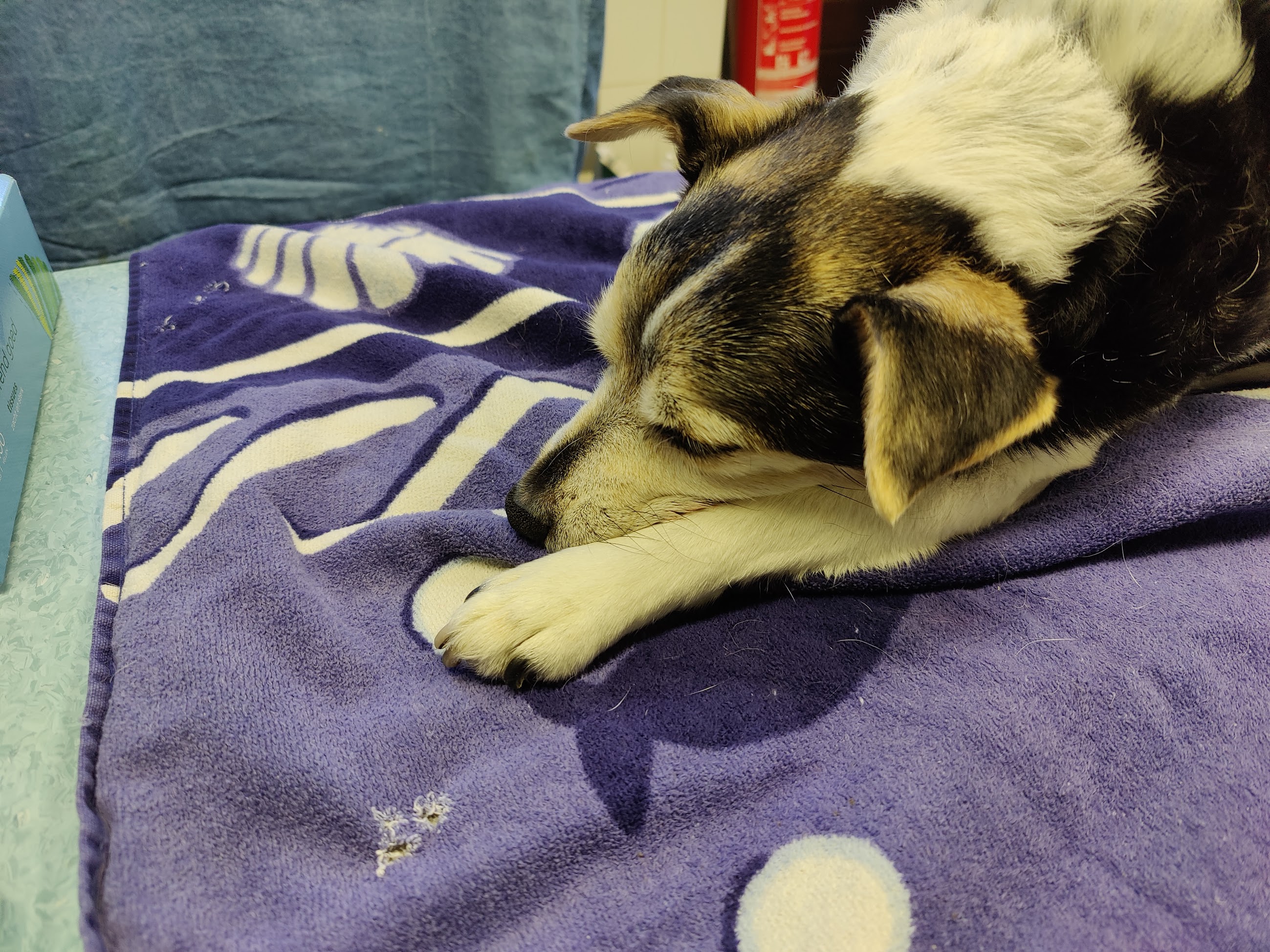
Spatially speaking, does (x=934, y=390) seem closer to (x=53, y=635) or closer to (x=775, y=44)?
(x=53, y=635)

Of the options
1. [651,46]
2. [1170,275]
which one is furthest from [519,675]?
[651,46]

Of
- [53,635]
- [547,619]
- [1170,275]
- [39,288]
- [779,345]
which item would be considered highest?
[1170,275]

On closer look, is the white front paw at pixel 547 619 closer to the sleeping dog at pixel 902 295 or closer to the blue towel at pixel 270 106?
the sleeping dog at pixel 902 295

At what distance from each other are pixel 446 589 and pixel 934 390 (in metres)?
0.94

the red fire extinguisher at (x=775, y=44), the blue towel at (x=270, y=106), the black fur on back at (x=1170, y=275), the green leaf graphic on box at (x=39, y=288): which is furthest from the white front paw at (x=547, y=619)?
the red fire extinguisher at (x=775, y=44)

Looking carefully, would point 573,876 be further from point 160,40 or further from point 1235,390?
point 160,40

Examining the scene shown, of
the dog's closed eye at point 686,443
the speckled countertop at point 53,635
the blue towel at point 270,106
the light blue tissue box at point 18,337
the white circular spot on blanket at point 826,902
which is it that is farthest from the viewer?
the blue towel at point 270,106

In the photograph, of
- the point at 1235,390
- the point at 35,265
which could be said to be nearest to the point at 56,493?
the point at 35,265

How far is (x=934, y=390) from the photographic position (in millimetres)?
1043

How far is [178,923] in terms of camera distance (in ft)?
3.18

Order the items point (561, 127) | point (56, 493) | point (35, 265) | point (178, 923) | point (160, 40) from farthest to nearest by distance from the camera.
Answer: point (561, 127) < point (160, 40) < point (35, 265) < point (56, 493) < point (178, 923)

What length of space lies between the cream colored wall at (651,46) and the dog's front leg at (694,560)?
2.50m

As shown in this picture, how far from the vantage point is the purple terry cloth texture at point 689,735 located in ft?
3.35

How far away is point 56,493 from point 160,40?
5.78 feet
